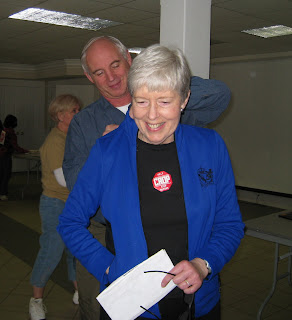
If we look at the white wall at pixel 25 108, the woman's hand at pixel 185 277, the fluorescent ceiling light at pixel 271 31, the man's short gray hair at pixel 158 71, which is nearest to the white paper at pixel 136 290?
the woman's hand at pixel 185 277

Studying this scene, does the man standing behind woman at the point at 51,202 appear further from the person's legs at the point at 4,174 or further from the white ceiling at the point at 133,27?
the person's legs at the point at 4,174

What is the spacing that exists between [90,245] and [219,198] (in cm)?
49

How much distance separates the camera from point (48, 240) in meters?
3.04

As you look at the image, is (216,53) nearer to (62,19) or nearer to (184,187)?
(62,19)

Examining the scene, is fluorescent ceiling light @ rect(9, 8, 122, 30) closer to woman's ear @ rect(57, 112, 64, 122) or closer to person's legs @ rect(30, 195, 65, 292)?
woman's ear @ rect(57, 112, 64, 122)

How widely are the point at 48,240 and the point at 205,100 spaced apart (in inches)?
79.2

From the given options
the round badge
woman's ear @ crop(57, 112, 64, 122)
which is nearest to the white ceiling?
woman's ear @ crop(57, 112, 64, 122)

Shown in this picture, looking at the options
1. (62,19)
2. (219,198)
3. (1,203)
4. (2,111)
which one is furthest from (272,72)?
(2,111)

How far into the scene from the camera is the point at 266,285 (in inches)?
152

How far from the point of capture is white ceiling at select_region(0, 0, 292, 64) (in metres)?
4.14

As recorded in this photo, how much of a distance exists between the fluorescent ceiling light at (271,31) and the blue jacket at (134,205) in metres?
4.57

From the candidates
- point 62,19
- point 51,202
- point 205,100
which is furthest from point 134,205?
point 62,19

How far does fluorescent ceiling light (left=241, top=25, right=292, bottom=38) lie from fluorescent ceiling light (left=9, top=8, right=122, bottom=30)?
6.63 ft

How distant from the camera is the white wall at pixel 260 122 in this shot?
711cm
